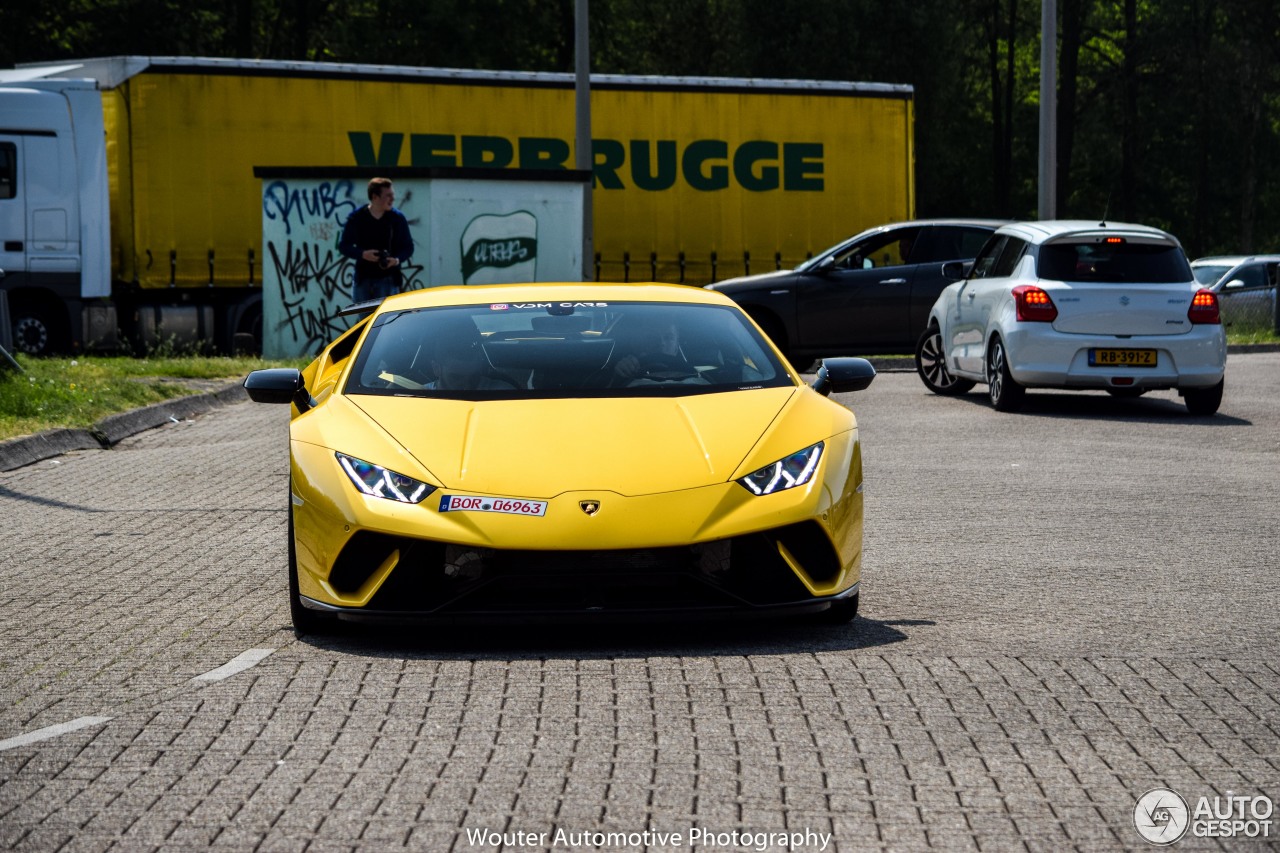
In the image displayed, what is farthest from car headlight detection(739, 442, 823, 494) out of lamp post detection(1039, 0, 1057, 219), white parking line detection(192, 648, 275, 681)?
lamp post detection(1039, 0, 1057, 219)

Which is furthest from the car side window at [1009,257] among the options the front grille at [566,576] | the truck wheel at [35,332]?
the truck wheel at [35,332]

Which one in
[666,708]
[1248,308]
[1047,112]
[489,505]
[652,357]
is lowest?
[666,708]

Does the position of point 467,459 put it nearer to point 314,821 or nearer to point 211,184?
point 314,821

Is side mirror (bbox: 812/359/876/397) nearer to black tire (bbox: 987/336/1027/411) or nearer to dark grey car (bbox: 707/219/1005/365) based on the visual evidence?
black tire (bbox: 987/336/1027/411)

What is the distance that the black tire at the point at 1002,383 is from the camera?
14.9 meters

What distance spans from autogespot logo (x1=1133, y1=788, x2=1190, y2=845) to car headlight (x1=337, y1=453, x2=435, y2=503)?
8.35 ft

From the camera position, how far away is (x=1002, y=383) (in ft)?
49.1

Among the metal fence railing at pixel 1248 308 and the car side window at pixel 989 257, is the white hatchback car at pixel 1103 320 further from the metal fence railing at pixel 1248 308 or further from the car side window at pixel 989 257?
the metal fence railing at pixel 1248 308

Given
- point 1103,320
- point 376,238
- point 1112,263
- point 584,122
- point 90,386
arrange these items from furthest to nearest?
1. point 584,122
2. point 376,238
3. point 90,386
4. point 1112,263
5. point 1103,320

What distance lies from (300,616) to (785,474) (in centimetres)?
165

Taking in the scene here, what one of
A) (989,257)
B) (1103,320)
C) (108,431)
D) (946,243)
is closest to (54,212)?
(108,431)

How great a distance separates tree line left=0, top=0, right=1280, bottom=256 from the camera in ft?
151

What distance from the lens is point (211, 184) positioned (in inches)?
925

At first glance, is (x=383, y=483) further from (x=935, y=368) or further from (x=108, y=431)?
(x=935, y=368)
